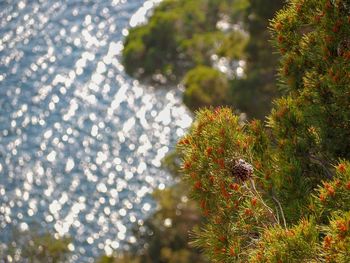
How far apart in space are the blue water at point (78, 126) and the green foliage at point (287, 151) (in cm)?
3060

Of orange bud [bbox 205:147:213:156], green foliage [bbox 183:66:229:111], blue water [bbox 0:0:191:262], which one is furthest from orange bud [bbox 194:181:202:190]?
blue water [bbox 0:0:191:262]

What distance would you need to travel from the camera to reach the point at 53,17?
68.2 meters

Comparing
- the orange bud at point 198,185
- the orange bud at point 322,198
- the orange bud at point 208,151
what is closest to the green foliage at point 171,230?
the orange bud at point 198,185

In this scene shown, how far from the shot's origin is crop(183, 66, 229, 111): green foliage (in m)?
25.2

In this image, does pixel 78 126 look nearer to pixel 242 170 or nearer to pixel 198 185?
pixel 198 185

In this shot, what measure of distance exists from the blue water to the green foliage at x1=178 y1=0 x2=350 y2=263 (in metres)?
30.6

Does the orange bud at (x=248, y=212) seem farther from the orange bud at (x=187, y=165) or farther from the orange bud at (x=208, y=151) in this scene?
the orange bud at (x=187, y=165)

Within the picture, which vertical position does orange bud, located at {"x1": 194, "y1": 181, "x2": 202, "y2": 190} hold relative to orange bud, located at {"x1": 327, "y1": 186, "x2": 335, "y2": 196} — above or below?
below

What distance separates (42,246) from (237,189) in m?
24.1

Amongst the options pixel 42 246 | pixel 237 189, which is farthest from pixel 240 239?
pixel 42 246

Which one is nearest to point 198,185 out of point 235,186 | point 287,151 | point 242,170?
point 235,186

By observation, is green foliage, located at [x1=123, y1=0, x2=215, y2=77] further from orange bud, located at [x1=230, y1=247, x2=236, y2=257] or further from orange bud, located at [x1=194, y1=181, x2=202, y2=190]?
orange bud, located at [x1=230, y1=247, x2=236, y2=257]

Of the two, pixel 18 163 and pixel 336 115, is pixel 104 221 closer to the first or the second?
pixel 18 163

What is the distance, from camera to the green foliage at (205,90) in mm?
25156
